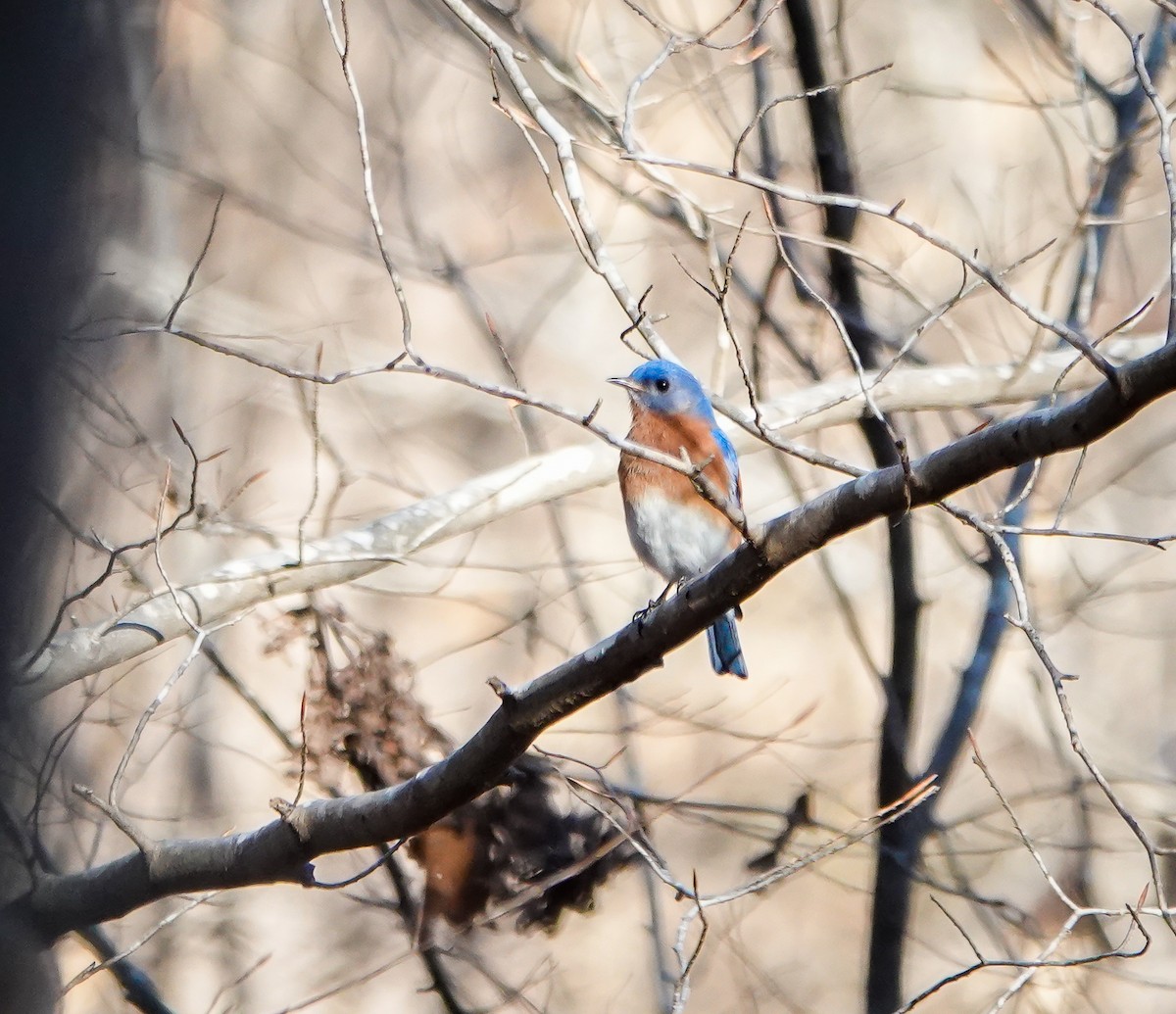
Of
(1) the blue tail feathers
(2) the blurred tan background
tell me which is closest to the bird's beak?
(1) the blue tail feathers

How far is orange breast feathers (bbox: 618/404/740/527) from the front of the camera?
4246 mm

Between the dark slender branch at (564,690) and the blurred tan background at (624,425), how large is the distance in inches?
144

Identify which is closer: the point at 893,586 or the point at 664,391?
the point at 664,391

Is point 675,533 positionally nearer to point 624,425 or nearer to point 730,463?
point 730,463

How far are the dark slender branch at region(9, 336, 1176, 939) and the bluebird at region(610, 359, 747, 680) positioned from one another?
100 centimetres

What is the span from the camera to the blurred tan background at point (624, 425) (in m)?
7.54

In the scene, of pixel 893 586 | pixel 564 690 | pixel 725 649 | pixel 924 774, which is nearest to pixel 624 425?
pixel 893 586

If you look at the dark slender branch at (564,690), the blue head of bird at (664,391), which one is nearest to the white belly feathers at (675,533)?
the blue head of bird at (664,391)

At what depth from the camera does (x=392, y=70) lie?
25.0 ft

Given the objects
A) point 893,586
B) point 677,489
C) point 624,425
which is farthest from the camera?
point 624,425

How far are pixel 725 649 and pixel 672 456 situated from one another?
0.68 m

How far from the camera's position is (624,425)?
8.43 metres

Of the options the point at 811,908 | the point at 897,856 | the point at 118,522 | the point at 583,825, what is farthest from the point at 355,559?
the point at 811,908

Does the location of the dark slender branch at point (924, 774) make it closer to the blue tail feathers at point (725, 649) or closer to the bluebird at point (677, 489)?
the blue tail feathers at point (725, 649)
